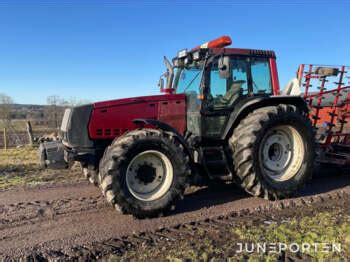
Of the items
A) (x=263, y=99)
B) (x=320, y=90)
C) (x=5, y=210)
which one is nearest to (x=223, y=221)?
(x=263, y=99)

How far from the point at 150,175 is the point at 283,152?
2.67 meters

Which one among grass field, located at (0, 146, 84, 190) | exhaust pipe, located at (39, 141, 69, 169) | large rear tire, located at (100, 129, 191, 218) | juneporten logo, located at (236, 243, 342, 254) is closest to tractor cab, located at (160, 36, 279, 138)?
large rear tire, located at (100, 129, 191, 218)

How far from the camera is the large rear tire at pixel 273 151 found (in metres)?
5.32

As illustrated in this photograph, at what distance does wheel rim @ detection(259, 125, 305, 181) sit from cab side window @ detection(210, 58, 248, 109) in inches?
37.0

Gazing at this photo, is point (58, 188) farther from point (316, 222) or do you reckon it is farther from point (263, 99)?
point (316, 222)

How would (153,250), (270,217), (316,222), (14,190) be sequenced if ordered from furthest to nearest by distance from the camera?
(14,190)
(270,217)
(316,222)
(153,250)

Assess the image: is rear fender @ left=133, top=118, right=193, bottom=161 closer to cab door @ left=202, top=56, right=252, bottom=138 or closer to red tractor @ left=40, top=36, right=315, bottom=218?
red tractor @ left=40, top=36, right=315, bottom=218

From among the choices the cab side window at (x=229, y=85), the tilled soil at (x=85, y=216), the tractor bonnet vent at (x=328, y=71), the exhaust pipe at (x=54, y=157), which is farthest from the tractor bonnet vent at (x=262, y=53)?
the exhaust pipe at (x=54, y=157)

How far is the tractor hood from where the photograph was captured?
5125 mm

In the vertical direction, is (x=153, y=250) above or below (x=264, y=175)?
below

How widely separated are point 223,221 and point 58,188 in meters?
3.81

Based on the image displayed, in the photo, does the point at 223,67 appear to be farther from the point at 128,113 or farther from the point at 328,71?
the point at 328,71

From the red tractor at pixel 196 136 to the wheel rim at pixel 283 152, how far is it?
0.02 metres

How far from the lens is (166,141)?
15.9 feet
